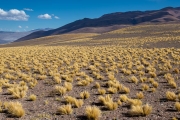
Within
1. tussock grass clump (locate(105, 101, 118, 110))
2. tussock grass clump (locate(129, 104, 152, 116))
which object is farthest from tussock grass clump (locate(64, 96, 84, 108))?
tussock grass clump (locate(129, 104, 152, 116))

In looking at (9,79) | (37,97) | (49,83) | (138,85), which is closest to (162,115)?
(138,85)

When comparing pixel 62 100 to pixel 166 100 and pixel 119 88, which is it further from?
pixel 166 100

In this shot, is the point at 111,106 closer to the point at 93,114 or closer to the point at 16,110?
the point at 93,114

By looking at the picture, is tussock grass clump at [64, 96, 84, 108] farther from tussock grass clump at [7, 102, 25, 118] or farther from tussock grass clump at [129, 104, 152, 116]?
tussock grass clump at [129, 104, 152, 116]

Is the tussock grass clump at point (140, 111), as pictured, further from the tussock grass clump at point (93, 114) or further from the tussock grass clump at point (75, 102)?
the tussock grass clump at point (75, 102)

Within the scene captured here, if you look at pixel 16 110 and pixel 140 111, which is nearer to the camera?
pixel 140 111

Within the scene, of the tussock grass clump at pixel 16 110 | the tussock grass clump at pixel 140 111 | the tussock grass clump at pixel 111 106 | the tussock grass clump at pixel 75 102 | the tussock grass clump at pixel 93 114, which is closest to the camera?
the tussock grass clump at pixel 93 114

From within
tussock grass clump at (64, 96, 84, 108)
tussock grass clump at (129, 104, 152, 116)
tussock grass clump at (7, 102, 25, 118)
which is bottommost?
tussock grass clump at (129, 104, 152, 116)

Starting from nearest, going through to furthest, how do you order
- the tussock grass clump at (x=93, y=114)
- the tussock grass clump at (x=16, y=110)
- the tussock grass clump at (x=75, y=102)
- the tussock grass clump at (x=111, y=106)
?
the tussock grass clump at (x=93, y=114), the tussock grass clump at (x=16, y=110), the tussock grass clump at (x=111, y=106), the tussock grass clump at (x=75, y=102)

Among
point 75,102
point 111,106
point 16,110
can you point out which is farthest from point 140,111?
point 16,110

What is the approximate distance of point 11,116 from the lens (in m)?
7.12

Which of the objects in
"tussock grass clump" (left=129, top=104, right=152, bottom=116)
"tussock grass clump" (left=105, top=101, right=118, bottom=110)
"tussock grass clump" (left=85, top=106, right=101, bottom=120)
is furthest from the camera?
"tussock grass clump" (left=105, top=101, right=118, bottom=110)

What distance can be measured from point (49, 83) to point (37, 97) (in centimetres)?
305

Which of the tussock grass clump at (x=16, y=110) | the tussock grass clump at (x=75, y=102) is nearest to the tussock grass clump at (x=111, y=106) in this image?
the tussock grass clump at (x=75, y=102)
